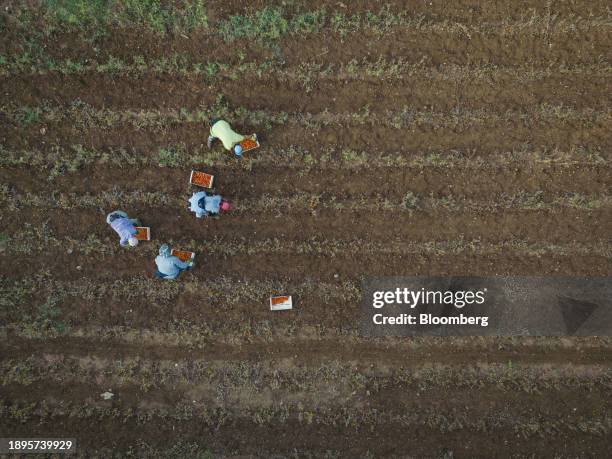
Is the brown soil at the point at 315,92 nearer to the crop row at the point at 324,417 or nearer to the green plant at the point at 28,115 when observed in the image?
the green plant at the point at 28,115

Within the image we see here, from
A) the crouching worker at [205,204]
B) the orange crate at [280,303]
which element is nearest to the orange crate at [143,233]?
the crouching worker at [205,204]

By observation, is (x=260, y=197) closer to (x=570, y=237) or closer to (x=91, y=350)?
(x=91, y=350)

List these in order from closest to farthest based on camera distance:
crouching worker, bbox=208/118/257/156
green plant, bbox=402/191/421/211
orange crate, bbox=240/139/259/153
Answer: crouching worker, bbox=208/118/257/156
orange crate, bbox=240/139/259/153
green plant, bbox=402/191/421/211

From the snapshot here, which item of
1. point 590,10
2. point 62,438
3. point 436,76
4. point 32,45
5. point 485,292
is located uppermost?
point 590,10

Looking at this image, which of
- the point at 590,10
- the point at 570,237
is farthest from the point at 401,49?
the point at 570,237

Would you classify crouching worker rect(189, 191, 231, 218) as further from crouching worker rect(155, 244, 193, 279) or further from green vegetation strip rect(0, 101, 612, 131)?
green vegetation strip rect(0, 101, 612, 131)

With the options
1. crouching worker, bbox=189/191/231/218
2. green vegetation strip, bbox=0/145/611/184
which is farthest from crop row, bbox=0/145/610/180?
crouching worker, bbox=189/191/231/218

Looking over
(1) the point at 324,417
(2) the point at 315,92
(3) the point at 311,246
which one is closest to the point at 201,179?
(3) the point at 311,246
